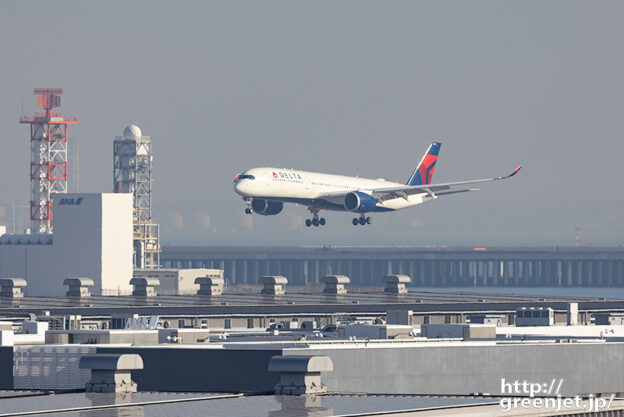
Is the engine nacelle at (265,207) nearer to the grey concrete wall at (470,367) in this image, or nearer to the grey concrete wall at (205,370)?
the grey concrete wall at (470,367)

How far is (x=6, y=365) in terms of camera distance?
90.0 meters

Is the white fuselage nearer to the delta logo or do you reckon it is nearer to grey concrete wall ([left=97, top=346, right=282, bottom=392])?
the delta logo

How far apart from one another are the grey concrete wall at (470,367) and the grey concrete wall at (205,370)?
2703 mm

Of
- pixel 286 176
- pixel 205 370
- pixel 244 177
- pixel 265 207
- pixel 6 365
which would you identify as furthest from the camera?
pixel 265 207

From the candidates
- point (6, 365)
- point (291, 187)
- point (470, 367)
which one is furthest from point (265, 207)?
point (6, 365)

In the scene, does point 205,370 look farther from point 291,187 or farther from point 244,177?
point 291,187

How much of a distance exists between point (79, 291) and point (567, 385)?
294ft

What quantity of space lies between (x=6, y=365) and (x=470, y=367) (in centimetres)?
2812

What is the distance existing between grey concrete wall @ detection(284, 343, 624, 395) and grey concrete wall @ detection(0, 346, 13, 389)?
49.6ft

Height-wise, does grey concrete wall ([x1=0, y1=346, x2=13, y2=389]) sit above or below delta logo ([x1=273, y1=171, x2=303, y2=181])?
below

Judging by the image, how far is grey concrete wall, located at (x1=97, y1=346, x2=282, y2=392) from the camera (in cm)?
8600

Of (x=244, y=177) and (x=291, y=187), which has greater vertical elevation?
(x=244, y=177)

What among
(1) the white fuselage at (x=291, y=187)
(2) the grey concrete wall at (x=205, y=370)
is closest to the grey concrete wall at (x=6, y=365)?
(2) the grey concrete wall at (x=205, y=370)

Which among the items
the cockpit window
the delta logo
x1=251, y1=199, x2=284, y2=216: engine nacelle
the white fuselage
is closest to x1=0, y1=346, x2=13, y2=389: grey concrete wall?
the white fuselage
